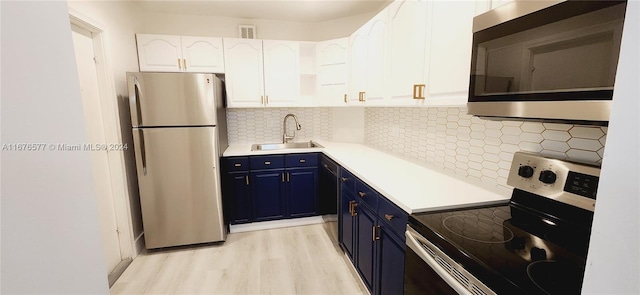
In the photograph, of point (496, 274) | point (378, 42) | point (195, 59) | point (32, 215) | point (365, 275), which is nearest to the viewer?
point (32, 215)

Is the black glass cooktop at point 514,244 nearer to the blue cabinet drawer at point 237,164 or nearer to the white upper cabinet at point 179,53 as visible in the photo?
the blue cabinet drawer at point 237,164

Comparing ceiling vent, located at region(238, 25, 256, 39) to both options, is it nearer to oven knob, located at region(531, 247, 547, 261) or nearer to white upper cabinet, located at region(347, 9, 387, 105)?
white upper cabinet, located at region(347, 9, 387, 105)

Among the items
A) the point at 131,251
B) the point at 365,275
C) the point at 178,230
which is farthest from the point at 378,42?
the point at 131,251

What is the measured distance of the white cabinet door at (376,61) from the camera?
2057mm

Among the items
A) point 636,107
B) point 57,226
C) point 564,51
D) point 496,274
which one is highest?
point 564,51

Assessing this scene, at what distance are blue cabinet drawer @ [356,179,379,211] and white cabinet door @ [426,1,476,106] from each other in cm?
63

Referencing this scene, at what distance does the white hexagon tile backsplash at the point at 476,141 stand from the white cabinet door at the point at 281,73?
1.06 m

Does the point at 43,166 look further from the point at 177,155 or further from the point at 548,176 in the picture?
the point at 177,155

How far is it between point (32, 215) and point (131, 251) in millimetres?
2317

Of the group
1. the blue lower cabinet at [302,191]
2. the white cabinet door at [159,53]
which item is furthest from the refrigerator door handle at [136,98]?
the blue lower cabinet at [302,191]

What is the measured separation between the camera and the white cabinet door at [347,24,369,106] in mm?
2404

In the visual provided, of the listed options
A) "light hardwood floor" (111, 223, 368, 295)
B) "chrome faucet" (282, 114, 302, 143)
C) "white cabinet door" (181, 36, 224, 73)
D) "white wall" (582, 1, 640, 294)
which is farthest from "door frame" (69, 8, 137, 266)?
"white wall" (582, 1, 640, 294)

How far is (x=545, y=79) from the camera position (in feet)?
2.87

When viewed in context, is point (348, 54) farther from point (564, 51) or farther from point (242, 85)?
point (564, 51)
